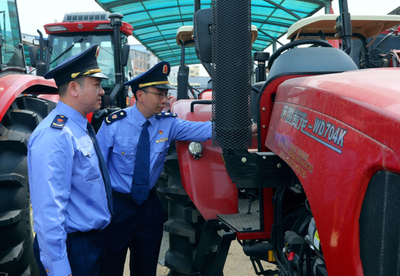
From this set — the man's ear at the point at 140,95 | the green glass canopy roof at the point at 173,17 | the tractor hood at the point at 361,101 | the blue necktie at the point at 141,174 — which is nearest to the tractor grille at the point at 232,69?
the tractor hood at the point at 361,101

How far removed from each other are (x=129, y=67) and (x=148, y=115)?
457 cm

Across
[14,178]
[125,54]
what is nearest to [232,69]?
[14,178]

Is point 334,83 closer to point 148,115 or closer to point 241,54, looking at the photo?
point 241,54

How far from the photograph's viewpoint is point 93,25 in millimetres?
5496

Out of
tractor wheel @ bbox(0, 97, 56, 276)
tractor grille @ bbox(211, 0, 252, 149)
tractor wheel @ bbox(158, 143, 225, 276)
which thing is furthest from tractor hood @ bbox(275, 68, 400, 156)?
tractor wheel @ bbox(0, 97, 56, 276)

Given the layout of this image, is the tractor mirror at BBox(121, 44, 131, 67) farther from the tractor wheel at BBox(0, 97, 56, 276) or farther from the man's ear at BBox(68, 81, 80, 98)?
the man's ear at BBox(68, 81, 80, 98)

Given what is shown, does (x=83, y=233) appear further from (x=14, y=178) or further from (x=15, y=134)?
(x=15, y=134)

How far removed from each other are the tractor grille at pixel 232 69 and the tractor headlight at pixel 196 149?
0.64m

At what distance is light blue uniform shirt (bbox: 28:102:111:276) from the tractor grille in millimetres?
620

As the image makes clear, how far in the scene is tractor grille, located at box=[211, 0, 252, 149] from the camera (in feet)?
5.27

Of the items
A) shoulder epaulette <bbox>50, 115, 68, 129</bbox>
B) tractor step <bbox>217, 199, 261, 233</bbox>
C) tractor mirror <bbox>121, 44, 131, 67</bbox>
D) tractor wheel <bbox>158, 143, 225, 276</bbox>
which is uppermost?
tractor mirror <bbox>121, 44, 131, 67</bbox>

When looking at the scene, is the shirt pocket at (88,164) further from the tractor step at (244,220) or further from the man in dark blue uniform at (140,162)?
the tractor step at (244,220)

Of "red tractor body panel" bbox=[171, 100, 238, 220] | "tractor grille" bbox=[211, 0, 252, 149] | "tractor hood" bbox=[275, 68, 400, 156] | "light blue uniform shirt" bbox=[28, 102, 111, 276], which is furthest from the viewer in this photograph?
"red tractor body panel" bbox=[171, 100, 238, 220]

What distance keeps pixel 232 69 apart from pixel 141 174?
3.24 feet
